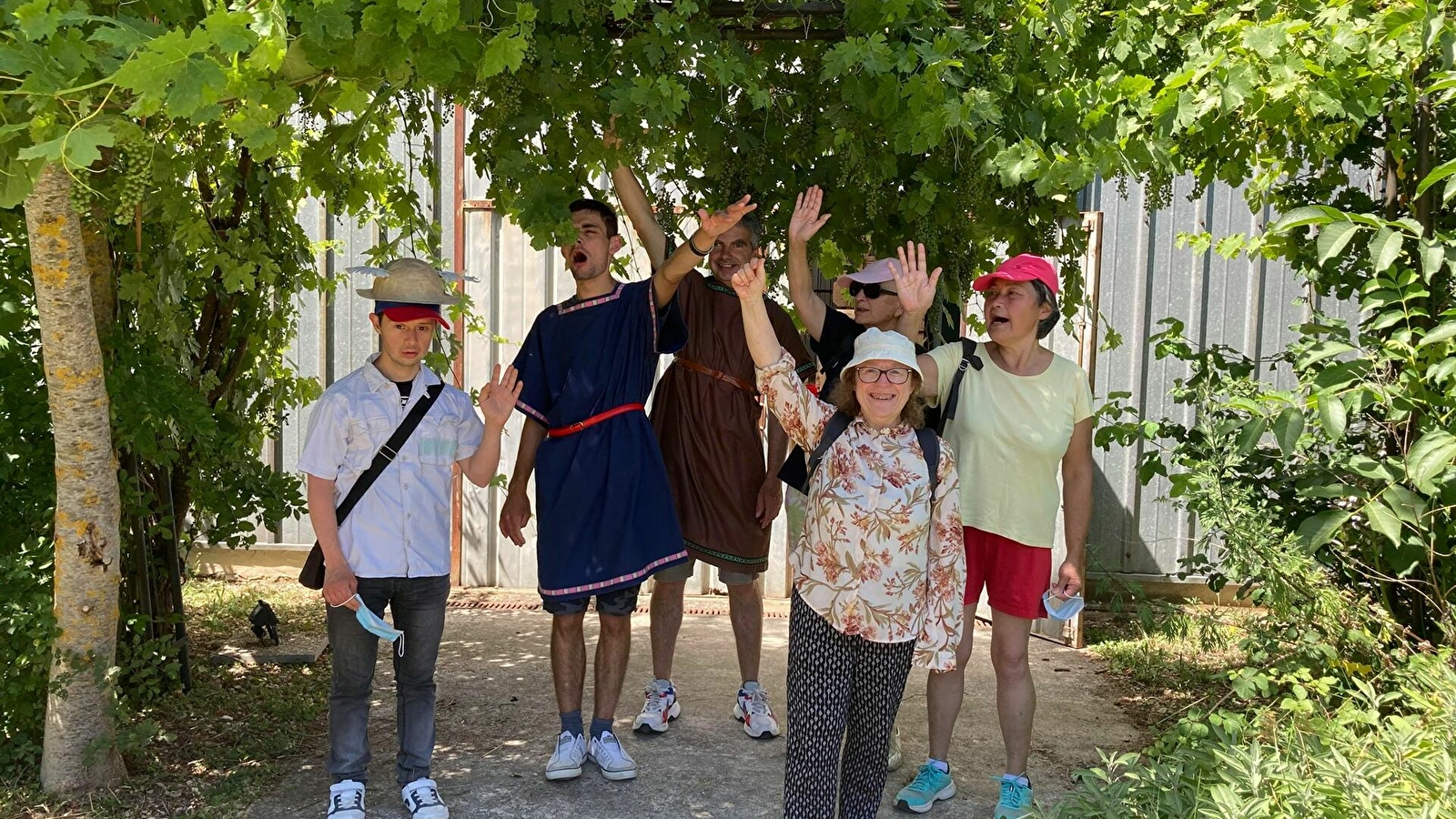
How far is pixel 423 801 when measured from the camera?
3740 mm

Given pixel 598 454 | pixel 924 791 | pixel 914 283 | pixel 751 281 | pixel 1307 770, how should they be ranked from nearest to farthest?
pixel 1307 770 < pixel 751 281 < pixel 914 283 < pixel 924 791 < pixel 598 454

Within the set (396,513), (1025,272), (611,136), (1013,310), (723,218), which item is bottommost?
(396,513)

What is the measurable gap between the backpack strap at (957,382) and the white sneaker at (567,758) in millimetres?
1486

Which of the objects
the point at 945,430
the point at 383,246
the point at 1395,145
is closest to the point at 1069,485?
the point at 945,430

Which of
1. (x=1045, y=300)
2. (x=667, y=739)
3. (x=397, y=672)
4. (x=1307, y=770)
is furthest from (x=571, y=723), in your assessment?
(x=1307, y=770)

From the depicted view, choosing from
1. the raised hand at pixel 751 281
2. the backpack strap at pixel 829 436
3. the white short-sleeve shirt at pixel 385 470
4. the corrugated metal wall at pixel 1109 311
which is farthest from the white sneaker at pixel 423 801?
the corrugated metal wall at pixel 1109 311

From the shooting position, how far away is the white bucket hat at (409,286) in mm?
3756

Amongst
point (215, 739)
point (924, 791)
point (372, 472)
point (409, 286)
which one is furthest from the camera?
point (215, 739)

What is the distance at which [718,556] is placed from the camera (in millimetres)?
4461

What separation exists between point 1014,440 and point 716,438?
3.65 feet

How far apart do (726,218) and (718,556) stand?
1281mm

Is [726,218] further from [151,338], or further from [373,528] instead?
[151,338]

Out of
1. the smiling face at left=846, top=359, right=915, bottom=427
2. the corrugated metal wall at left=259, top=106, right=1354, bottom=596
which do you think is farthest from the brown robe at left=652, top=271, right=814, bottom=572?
the corrugated metal wall at left=259, top=106, right=1354, bottom=596

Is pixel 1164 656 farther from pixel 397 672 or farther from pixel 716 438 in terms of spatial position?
pixel 397 672
